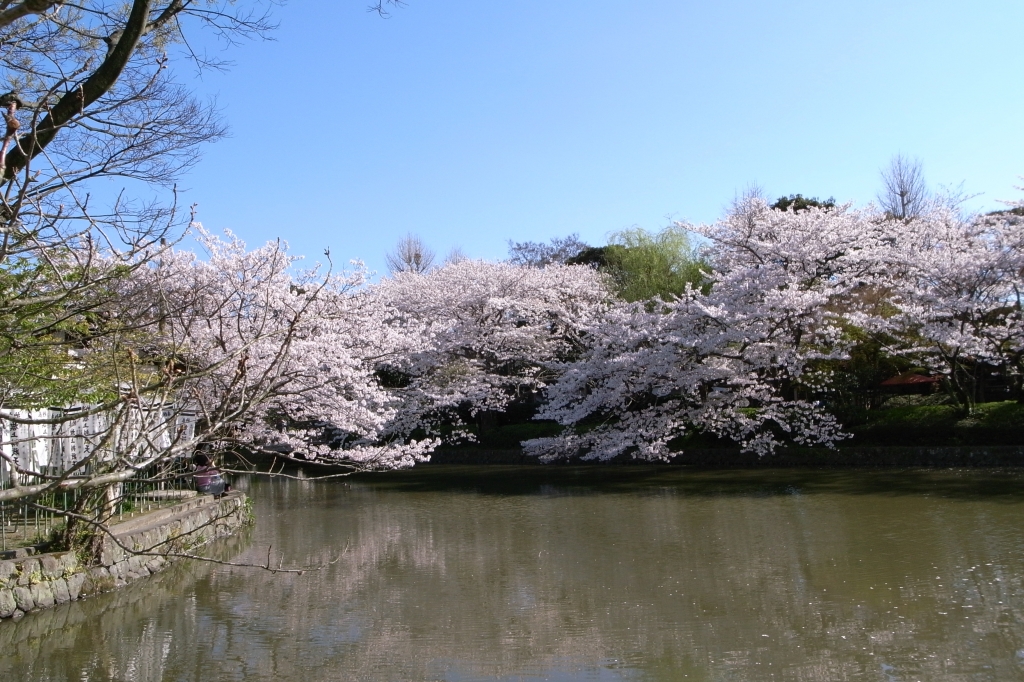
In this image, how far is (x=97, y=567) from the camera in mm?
8578

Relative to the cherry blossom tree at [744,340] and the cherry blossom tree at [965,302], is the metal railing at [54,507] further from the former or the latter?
the cherry blossom tree at [965,302]

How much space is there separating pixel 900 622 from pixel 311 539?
7.69m

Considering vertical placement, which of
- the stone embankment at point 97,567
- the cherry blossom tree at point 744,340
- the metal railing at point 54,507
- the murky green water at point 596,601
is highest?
the cherry blossom tree at point 744,340

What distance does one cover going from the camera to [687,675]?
5.69 m

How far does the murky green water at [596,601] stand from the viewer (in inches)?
237

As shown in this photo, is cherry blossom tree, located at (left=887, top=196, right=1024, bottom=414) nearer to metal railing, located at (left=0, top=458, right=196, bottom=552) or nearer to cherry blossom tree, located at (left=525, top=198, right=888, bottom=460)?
cherry blossom tree, located at (left=525, top=198, right=888, bottom=460)

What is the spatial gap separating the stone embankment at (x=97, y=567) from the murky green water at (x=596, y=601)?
0.66 feet

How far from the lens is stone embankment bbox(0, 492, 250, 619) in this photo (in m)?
7.42

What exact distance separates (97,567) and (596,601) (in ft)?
16.9

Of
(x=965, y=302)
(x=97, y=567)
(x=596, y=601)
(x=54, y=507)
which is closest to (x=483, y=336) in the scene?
(x=965, y=302)

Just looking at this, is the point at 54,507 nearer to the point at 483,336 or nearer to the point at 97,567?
the point at 97,567

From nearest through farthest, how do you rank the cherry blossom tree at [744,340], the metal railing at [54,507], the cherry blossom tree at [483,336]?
the metal railing at [54,507], the cherry blossom tree at [744,340], the cherry blossom tree at [483,336]

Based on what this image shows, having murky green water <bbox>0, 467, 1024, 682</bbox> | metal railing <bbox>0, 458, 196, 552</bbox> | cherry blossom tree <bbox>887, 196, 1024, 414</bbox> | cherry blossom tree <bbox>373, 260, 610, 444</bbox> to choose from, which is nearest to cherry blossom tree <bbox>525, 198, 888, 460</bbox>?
cherry blossom tree <bbox>887, 196, 1024, 414</bbox>

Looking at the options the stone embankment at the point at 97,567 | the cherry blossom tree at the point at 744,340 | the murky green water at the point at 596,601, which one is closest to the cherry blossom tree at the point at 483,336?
the cherry blossom tree at the point at 744,340
